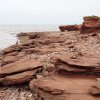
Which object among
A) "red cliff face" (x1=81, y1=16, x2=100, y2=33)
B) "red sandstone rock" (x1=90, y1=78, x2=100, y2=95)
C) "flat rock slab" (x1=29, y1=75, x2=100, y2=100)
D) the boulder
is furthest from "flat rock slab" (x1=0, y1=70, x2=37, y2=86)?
"red cliff face" (x1=81, y1=16, x2=100, y2=33)

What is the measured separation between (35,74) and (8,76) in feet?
4.37

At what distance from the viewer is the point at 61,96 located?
30.5 ft

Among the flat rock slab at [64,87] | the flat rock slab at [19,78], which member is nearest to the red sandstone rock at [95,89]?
the flat rock slab at [64,87]

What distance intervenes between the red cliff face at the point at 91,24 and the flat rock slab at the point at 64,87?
21.1 meters

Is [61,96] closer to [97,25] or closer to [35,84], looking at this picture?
Result: [35,84]

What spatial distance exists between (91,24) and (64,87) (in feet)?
74.4

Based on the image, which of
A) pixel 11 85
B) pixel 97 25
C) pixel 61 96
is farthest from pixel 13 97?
pixel 97 25

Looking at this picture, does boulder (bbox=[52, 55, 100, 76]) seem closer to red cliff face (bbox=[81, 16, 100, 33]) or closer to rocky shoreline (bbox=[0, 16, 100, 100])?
rocky shoreline (bbox=[0, 16, 100, 100])

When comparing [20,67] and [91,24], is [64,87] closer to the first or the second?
[20,67]

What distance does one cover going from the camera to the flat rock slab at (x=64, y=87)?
30.5 ft

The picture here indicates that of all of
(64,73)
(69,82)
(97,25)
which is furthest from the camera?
(97,25)

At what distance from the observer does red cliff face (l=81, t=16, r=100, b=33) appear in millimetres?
31359

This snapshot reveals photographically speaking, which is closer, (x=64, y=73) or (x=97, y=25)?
(x=64, y=73)

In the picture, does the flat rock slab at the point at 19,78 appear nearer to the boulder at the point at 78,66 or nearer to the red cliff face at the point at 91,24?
the boulder at the point at 78,66
